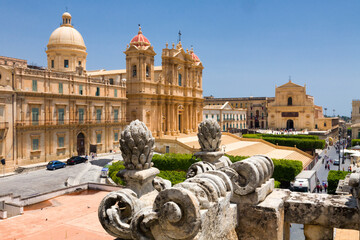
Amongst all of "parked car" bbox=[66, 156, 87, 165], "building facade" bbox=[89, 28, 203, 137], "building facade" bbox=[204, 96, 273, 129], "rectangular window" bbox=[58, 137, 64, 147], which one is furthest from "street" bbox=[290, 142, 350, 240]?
"building facade" bbox=[204, 96, 273, 129]

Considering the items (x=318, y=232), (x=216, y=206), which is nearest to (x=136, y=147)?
(x=216, y=206)

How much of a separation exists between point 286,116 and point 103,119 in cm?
6086

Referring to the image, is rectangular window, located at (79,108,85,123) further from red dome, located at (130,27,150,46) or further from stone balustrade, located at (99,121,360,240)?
stone balustrade, located at (99,121,360,240)

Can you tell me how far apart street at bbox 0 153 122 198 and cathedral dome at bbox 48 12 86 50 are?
776 inches

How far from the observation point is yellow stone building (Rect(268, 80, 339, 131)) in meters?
83.1

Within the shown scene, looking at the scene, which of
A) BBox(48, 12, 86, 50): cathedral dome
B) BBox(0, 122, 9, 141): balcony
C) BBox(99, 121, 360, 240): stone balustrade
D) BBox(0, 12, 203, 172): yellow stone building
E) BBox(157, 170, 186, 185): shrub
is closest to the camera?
BBox(99, 121, 360, 240): stone balustrade

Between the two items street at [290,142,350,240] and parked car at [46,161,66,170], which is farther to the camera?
parked car at [46,161,66,170]

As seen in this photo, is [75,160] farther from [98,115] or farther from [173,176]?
[173,176]

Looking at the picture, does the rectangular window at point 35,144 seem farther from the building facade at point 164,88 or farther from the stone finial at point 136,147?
the stone finial at point 136,147

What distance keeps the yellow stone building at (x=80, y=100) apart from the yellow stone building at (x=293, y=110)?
122ft

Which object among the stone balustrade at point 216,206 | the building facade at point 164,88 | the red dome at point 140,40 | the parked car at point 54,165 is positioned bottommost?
the parked car at point 54,165

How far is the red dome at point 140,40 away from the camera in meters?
44.6

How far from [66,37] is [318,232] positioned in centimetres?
4499

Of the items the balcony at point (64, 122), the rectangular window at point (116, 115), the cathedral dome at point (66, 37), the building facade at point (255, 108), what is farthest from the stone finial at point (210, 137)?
the building facade at point (255, 108)
